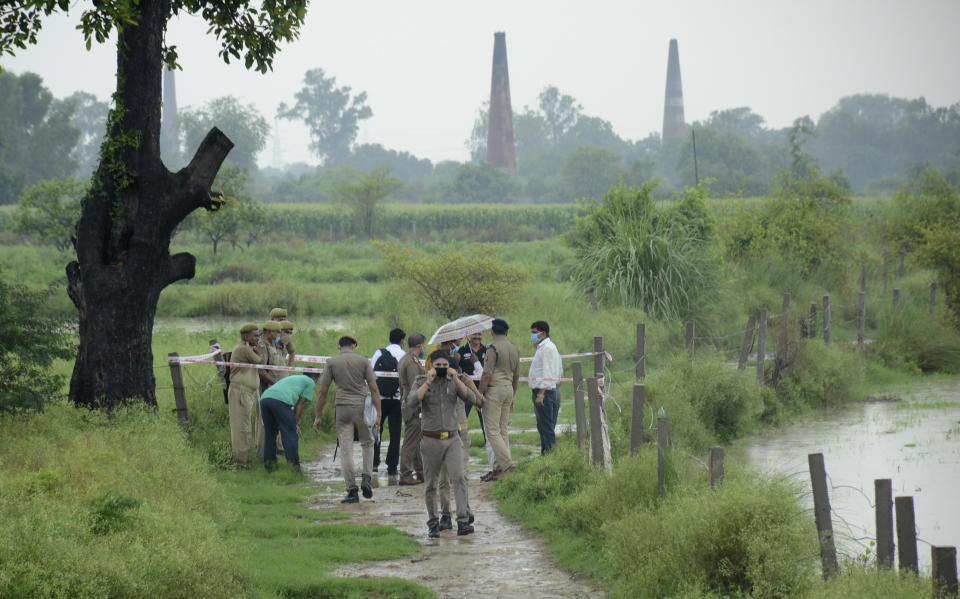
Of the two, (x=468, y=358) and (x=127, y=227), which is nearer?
(x=127, y=227)

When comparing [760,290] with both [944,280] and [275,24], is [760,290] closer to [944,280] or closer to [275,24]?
[944,280]

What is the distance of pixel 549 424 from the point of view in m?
12.7

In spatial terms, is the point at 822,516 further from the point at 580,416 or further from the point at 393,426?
the point at 393,426

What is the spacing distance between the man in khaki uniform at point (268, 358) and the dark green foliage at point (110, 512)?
514 cm

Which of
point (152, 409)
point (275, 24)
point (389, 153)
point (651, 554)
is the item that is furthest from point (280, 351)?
point (389, 153)

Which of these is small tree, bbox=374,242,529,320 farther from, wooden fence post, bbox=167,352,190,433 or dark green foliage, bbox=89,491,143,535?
dark green foliage, bbox=89,491,143,535

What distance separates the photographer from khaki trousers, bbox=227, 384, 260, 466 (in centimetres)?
1288

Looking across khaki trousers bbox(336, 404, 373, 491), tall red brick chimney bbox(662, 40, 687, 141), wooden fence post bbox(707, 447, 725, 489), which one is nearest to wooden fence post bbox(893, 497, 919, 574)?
wooden fence post bbox(707, 447, 725, 489)

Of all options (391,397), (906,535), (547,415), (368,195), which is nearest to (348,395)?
(391,397)

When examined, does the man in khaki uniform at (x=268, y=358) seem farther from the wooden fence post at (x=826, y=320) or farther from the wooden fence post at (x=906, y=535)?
the wooden fence post at (x=826, y=320)

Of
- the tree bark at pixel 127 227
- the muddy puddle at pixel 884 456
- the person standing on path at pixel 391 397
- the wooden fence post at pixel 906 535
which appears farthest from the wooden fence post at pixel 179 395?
the wooden fence post at pixel 906 535

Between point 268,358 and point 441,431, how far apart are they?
14.0 feet

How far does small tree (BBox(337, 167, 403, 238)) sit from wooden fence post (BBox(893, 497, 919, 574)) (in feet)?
178

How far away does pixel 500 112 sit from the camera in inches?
3944
